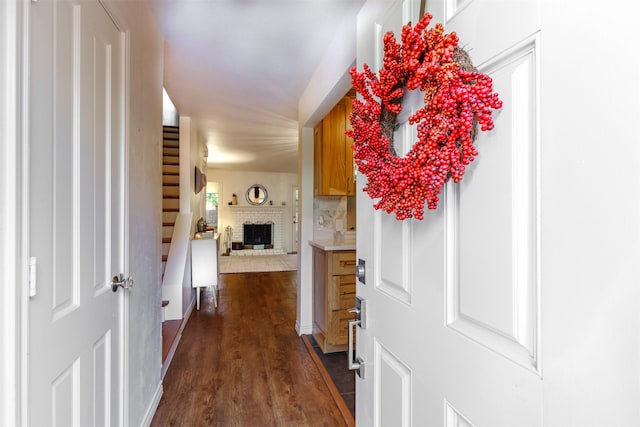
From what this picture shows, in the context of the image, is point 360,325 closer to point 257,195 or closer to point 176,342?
point 176,342

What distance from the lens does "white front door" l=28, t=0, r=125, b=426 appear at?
86 centimetres

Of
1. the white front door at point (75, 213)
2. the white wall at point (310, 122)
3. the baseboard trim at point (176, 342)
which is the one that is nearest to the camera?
the white front door at point (75, 213)

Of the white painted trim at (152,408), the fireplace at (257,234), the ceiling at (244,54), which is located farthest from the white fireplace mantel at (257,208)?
the white painted trim at (152,408)

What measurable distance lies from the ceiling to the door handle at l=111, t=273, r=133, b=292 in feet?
4.95

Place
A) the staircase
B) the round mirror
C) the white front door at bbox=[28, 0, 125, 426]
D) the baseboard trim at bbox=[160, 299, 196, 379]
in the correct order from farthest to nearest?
the round mirror, the staircase, the baseboard trim at bbox=[160, 299, 196, 379], the white front door at bbox=[28, 0, 125, 426]

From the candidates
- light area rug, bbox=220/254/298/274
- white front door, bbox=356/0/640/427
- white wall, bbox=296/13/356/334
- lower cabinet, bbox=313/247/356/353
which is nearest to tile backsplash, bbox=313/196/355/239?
white wall, bbox=296/13/356/334

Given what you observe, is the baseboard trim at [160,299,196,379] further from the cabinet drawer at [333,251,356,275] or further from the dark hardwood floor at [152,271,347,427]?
the cabinet drawer at [333,251,356,275]

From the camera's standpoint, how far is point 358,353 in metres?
1.23

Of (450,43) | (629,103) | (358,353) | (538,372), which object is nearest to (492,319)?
(538,372)

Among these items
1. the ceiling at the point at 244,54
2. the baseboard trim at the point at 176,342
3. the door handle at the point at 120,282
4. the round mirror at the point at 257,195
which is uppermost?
the ceiling at the point at 244,54

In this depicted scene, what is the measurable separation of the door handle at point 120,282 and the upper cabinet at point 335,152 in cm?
205

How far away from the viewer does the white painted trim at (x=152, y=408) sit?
71.1 inches

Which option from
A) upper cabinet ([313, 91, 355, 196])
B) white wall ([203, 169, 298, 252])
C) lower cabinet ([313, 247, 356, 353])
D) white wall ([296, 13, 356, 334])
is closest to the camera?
white wall ([296, 13, 356, 334])

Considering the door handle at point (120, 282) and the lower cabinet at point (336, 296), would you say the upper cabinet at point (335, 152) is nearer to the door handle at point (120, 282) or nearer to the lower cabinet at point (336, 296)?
the lower cabinet at point (336, 296)
